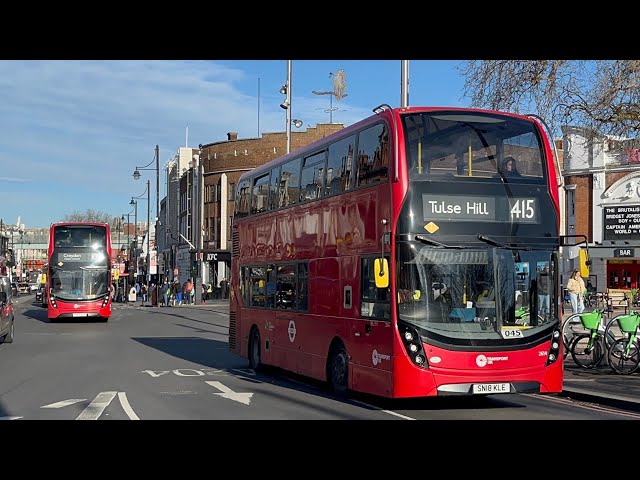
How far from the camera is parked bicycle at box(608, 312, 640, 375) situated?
53.8ft

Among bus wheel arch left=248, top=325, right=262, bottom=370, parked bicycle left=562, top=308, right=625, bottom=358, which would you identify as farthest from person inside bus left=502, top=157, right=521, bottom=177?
bus wheel arch left=248, top=325, right=262, bottom=370

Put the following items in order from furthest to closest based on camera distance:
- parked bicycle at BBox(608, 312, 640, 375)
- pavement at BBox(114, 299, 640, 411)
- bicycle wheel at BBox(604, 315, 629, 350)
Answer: bicycle wheel at BBox(604, 315, 629, 350), parked bicycle at BBox(608, 312, 640, 375), pavement at BBox(114, 299, 640, 411)

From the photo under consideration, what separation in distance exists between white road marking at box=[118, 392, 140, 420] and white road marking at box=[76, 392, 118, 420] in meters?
0.14

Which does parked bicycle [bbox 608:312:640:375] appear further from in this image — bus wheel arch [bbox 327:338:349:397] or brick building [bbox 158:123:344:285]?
brick building [bbox 158:123:344:285]

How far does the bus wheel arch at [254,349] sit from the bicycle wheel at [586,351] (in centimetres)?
622

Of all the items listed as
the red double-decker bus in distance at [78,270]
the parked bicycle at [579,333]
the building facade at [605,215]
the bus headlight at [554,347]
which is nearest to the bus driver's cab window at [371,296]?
the bus headlight at [554,347]

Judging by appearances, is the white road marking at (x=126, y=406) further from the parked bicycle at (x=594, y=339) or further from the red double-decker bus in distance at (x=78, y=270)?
the red double-decker bus in distance at (x=78, y=270)

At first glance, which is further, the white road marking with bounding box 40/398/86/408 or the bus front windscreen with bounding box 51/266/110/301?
the bus front windscreen with bounding box 51/266/110/301

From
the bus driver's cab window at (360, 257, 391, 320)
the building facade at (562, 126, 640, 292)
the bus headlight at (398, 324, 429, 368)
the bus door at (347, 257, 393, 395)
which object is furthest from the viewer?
the building facade at (562, 126, 640, 292)

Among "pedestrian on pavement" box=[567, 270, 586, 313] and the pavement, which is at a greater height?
"pedestrian on pavement" box=[567, 270, 586, 313]

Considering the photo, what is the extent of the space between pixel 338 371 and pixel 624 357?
18.6 ft

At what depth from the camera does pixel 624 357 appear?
16625mm
